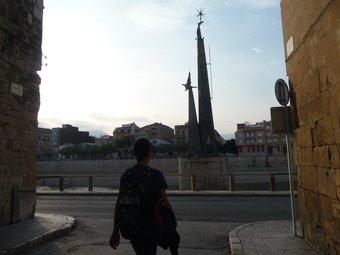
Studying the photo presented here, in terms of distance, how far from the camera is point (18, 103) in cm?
977

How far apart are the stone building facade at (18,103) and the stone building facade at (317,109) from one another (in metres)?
6.63

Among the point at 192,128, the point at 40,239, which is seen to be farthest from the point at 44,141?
the point at 40,239

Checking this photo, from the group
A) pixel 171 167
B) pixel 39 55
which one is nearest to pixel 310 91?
pixel 39 55

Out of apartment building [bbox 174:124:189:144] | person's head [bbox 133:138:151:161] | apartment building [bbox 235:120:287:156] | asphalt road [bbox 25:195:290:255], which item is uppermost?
apartment building [bbox 174:124:189:144]

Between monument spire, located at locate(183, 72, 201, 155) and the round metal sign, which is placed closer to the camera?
the round metal sign

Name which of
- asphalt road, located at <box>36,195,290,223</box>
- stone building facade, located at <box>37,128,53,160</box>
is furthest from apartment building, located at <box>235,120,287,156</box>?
asphalt road, located at <box>36,195,290,223</box>

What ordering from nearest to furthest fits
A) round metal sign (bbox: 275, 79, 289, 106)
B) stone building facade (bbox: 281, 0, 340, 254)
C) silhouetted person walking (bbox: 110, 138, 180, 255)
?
1. silhouetted person walking (bbox: 110, 138, 180, 255)
2. stone building facade (bbox: 281, 0, 340, 254)
3. round metal sign (bbox: 275, 79, 289, 106)

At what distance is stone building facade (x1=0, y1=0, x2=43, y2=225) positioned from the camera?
919 cm

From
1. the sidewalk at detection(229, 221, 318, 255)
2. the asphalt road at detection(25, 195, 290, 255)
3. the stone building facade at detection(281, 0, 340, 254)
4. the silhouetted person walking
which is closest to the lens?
the silhouetted person walking

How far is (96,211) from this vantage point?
12422mm

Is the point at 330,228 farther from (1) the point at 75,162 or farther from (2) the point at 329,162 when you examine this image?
(1) the point at 75,162

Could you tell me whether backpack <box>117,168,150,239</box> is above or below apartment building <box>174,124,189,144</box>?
below

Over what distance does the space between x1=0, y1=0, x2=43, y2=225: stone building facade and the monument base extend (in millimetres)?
13830

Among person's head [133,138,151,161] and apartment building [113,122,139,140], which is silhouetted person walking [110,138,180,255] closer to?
person's head [133,138,151,161]
